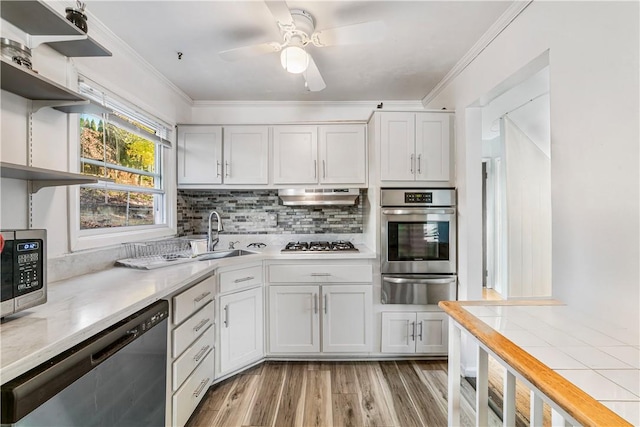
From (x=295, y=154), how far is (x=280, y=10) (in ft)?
4.80

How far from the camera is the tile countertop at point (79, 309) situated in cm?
75

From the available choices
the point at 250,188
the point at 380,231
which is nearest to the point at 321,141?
the point at 250,188

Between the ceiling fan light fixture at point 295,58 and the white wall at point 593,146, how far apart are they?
1.28m

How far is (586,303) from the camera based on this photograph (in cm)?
123

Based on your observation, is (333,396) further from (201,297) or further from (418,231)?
(418,231)

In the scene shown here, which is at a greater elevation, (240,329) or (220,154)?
(220,154)

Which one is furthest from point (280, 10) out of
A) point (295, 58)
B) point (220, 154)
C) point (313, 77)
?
point (220, 154)

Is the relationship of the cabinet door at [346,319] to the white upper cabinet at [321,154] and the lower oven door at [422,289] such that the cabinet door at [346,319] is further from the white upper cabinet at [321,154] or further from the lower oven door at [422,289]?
the white upper cabinet at [321,154]

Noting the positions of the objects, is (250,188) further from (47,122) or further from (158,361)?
(158,361)

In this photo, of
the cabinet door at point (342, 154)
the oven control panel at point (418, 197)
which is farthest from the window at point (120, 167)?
the oven control panel at point (418, 197)

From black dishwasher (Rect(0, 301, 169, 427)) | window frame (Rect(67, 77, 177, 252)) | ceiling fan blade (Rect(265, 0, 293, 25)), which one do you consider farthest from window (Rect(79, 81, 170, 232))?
ceiling fan blade (Rect(265, 0, 293, 25))

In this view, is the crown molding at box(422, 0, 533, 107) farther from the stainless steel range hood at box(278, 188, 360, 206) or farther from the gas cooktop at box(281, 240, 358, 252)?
the gas cooktop at box(281, 240, 358, 252)

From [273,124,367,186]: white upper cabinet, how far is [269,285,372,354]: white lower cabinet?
3.46 ft

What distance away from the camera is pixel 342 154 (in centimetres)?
274
